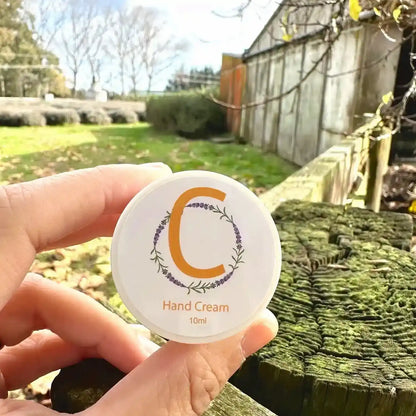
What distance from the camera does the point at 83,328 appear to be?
2.88 ft

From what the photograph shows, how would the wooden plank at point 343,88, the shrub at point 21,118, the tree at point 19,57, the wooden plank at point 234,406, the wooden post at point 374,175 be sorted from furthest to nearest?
the wooden plank at point 343,88, the wooden post at point 374,175, the shrub at point 21,118, the tree at point 19,57, the wooden plank at point 234,406

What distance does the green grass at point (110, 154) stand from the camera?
3.75m

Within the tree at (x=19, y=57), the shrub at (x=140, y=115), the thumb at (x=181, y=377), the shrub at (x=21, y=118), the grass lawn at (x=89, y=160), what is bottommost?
the grass lawn at (x=89, y=160)

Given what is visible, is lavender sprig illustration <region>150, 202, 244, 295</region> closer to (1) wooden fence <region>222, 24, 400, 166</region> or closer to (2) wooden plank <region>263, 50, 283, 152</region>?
(1) wooden fence <region>222, 24, 400, 166</region>

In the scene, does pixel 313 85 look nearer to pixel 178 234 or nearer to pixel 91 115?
pixel 91 115

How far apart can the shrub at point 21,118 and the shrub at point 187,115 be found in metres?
10.3

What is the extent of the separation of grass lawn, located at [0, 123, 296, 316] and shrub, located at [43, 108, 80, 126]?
0.22 feet

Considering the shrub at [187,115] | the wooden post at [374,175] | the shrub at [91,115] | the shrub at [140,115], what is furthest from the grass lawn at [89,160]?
the shrub at [187,115]

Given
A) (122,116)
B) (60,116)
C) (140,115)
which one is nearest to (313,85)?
(122,116)

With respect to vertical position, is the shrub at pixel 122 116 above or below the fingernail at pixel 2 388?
above

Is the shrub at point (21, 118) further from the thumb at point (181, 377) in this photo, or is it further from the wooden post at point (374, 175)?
the wooden post at point (374, 175)

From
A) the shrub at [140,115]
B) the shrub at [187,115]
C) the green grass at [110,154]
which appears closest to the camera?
the green grass at [110,154]

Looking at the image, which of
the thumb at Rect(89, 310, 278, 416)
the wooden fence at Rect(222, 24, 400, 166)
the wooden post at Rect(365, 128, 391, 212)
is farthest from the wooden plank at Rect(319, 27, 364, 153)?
the thumb at Rect(89, 310, 278, 416)

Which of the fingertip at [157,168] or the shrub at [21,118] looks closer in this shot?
the fingertip at [157,168]
